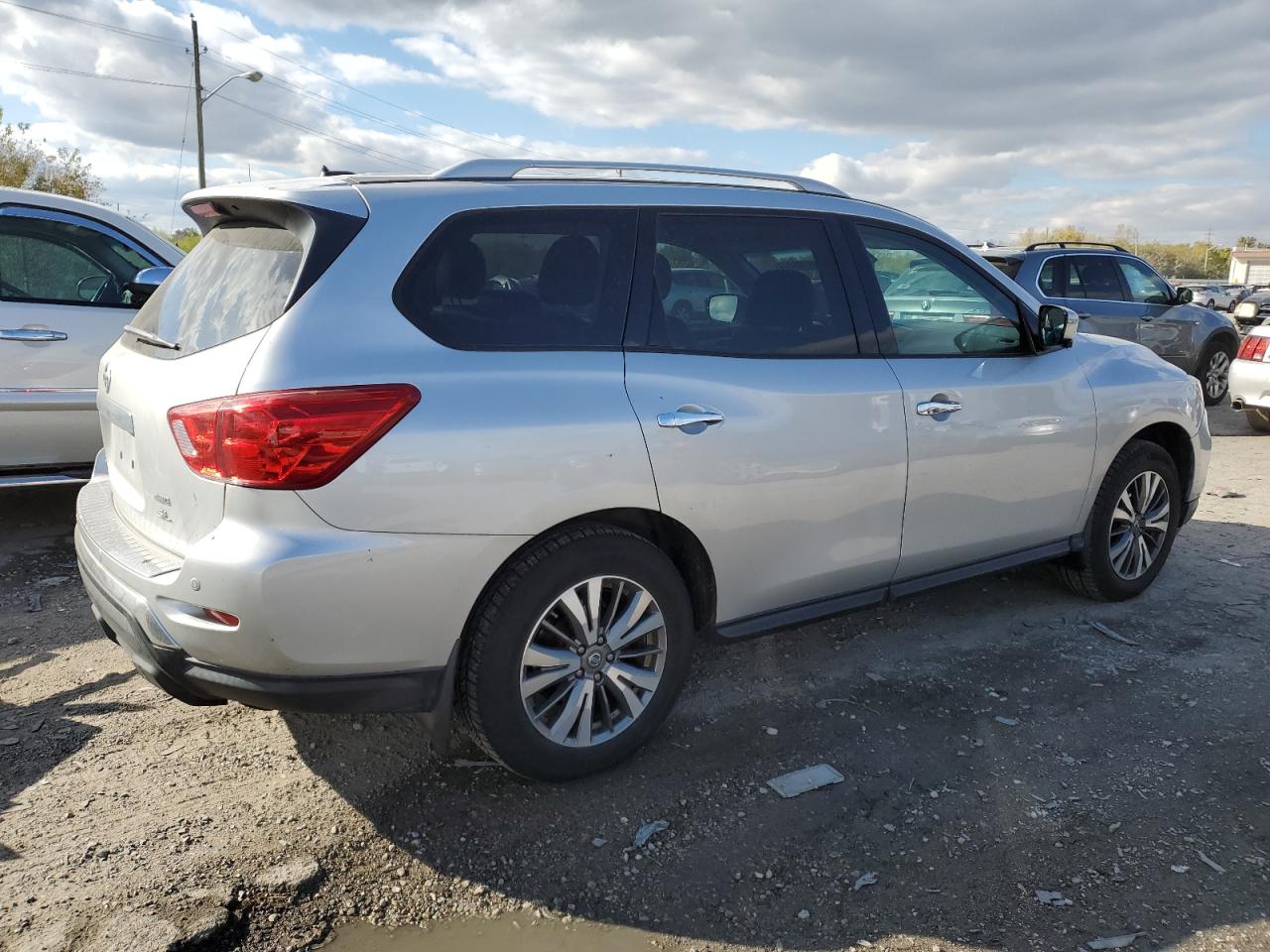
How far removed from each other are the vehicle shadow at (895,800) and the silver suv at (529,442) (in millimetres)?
306

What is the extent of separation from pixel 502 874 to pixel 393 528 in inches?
39.4

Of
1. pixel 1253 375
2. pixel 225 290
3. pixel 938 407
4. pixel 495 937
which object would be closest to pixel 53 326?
pixel 225 290

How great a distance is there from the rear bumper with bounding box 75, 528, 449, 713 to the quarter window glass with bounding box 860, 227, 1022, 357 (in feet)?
7.23

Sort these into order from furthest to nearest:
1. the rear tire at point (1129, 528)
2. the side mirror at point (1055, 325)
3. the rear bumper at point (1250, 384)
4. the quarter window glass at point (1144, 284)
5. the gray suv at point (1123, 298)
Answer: the quarter window glass at point (1144, 284), the gray suv at point (1123, 298), the rear bumper at point (1250, 384), the rear tire at point (1129, 528), the side mirror at point (1055, 325)

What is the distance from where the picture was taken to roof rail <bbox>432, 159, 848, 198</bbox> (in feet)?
10.9

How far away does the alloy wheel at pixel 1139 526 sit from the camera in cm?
494

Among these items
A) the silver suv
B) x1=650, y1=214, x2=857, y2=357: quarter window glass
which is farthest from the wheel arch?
x1=650, y1=214, x2=857, y2=357: quarter window glass

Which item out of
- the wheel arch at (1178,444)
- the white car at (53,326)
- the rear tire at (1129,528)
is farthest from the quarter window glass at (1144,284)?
the white car at (53,326)

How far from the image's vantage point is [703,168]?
3.86m

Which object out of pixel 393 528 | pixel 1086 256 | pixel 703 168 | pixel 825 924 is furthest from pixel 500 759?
pixel 1086 256

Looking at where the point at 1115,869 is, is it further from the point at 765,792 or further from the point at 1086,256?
the point at 1086,256

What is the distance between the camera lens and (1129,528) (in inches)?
197

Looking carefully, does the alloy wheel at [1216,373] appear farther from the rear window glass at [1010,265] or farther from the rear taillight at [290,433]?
the rear taillight at [290,433]

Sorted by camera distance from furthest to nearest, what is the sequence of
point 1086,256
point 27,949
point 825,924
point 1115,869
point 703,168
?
1. point 1086,256
2. point 703,168
3. point 1115,869
4. point 825,924
5. point 27,949
